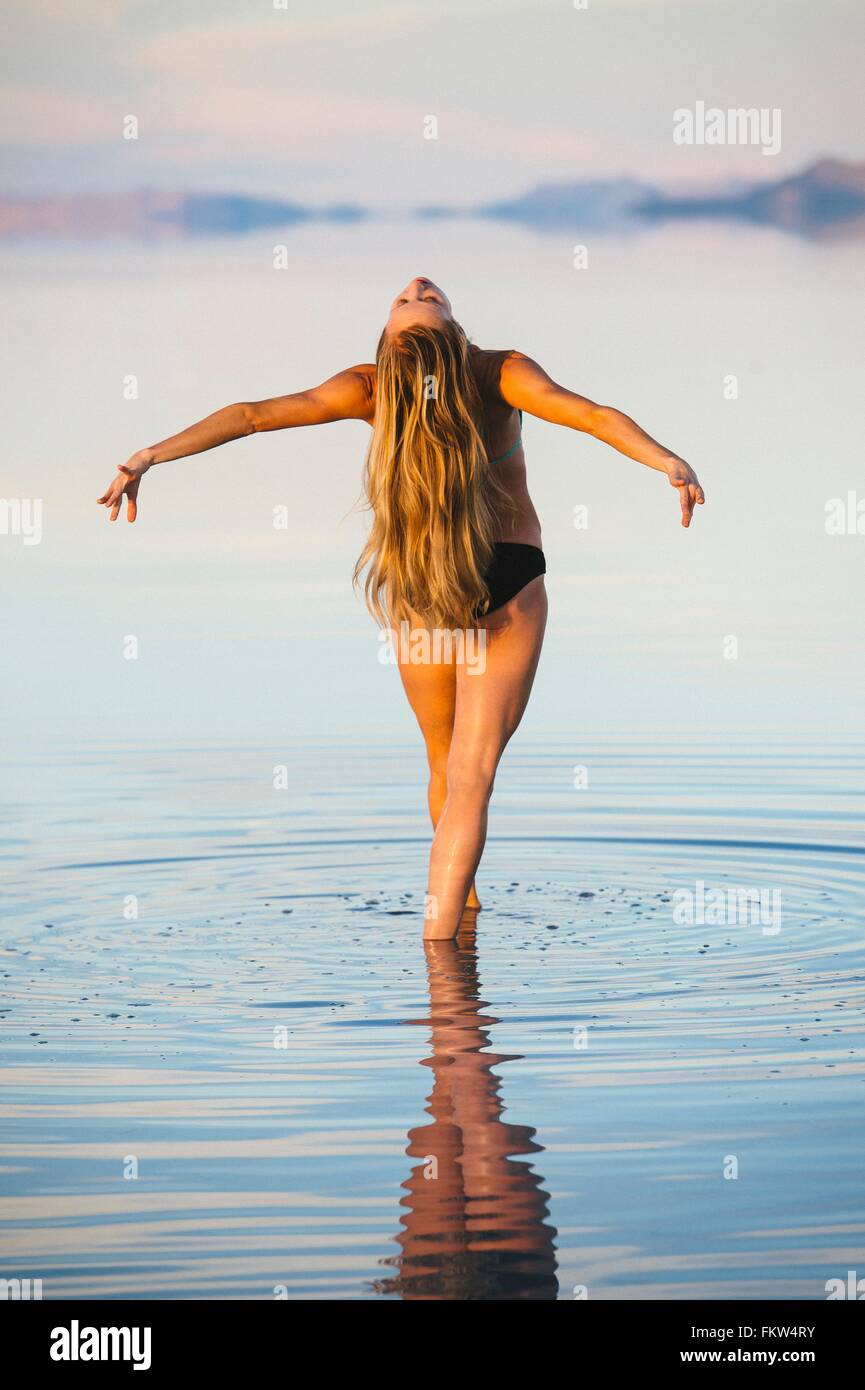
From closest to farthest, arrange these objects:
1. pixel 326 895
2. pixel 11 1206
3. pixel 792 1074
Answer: pixel 11 1206 < pixel 792 1074 < pixel 326 895

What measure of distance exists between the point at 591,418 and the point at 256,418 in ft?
3.00

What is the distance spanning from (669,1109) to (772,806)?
175 inches

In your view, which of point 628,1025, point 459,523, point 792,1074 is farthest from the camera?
point 459,523

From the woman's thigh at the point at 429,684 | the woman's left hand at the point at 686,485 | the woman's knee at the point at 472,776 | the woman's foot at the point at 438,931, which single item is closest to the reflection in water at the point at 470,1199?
the woman's foot at the point at 438,931

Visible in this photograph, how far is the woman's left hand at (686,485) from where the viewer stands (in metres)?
4.33

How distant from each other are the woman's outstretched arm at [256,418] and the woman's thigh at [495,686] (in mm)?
681

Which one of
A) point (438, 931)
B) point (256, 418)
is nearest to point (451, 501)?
point (256, 418)

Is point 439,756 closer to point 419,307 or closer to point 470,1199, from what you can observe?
point 419,307

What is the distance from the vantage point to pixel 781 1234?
8.98 feet

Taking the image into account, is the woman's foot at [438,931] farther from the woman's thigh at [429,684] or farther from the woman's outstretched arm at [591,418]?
the woman's outstretched arm at [591,418]

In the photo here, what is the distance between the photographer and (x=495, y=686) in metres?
4.96
